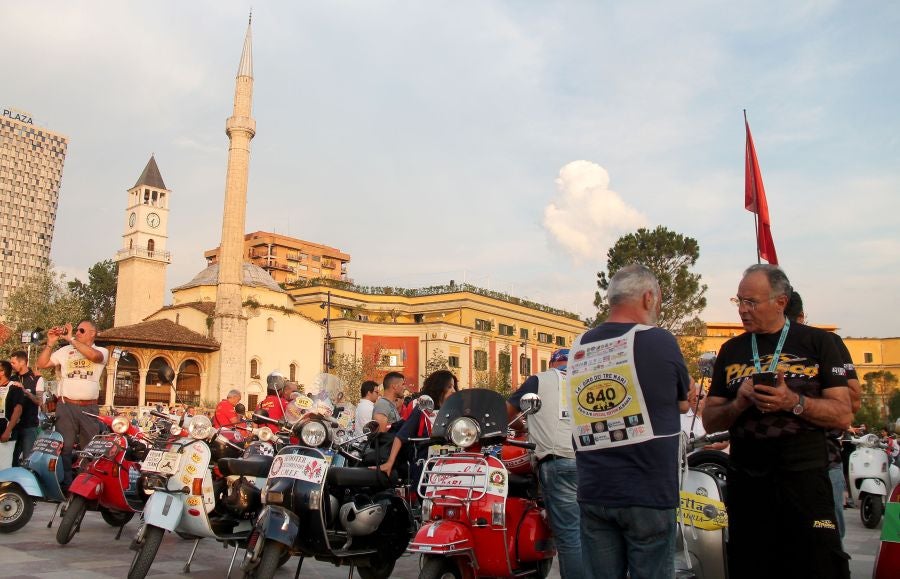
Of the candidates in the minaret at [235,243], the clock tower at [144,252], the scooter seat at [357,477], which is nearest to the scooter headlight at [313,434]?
the scooter seat at [357,477]

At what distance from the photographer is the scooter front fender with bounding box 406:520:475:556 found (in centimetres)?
434

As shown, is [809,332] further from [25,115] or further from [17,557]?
[25,115]

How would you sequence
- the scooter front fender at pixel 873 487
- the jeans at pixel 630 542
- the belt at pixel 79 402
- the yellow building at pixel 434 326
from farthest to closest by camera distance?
the yellow building at pixel 434 326, the scooter front fender at pixel 873 487, the belt at pixel 79 402, the jeans at pixel 630 542

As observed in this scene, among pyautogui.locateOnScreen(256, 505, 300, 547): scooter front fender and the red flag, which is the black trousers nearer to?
pyautogui.locateOnScreen(256, 505, 300, 547): scooter front fender

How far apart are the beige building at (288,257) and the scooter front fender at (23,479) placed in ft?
295

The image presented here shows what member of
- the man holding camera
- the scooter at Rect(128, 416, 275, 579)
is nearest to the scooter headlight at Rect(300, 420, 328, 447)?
the scooter at Rect(128, 416, 275, 579)

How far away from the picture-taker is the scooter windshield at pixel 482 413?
4.89 m

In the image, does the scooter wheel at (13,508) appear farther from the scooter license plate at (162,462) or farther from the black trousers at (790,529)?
the black trousers at (790,529)

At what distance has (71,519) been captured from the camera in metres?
6.93

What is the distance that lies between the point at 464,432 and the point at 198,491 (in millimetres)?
2499

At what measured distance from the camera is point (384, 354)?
60.9m

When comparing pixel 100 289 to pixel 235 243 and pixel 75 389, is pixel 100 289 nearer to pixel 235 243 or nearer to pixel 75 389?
pixel 235 243

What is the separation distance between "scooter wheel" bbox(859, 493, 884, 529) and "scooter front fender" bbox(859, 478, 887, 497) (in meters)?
0.08

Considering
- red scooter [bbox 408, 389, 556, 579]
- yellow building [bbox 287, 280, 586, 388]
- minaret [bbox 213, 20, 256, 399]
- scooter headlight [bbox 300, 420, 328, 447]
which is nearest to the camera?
red scooter [bbox 408, 389, 556, 579]
